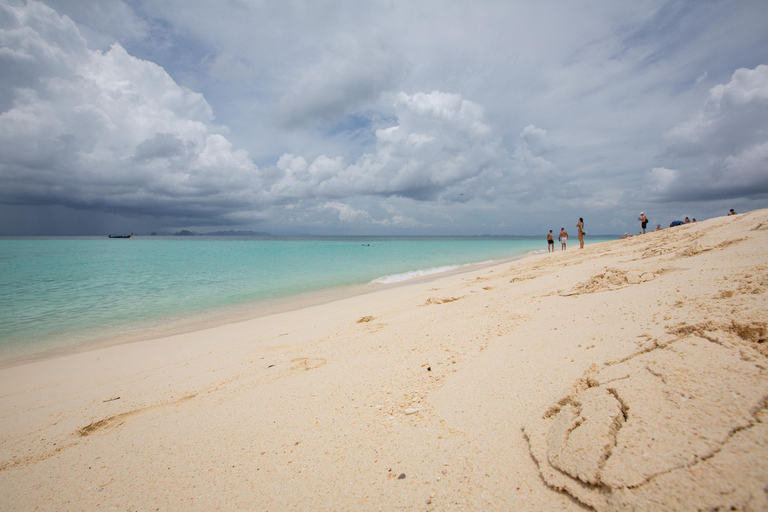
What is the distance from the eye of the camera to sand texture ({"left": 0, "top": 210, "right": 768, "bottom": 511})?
6.23 ft

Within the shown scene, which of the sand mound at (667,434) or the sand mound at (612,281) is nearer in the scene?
the sand mound at (667,434)

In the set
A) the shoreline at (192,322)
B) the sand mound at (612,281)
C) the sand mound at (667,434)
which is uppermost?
the sand mound at (612,281)

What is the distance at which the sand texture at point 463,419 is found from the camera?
1.90m

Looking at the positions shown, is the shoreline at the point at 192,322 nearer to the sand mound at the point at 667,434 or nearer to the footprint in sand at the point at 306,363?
the footprint in sand at the point at 306,363

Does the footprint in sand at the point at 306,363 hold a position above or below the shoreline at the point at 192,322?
above

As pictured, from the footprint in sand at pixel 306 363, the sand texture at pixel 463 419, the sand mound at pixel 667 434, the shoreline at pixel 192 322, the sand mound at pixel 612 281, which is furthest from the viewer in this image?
the shoreline at pixel 192 322

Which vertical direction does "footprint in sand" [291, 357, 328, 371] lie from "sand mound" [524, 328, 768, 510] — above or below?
below

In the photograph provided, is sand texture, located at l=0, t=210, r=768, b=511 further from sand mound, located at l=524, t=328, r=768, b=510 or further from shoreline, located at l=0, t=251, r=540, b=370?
shoreline, located at l=0, t=251, r=540, b=370

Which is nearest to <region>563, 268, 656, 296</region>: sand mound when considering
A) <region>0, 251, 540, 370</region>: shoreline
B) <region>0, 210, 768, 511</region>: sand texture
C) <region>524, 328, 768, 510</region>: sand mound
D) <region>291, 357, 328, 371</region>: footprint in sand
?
<region>0, 210, 768, 511</region>: sand texture

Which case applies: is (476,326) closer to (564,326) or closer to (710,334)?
(564,326)

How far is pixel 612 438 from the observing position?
2.07 meters

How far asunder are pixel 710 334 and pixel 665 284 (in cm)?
255

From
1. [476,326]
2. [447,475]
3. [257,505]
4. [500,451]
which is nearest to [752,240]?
[476,326]

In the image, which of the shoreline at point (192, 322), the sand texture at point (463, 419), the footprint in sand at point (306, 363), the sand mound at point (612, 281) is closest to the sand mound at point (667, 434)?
the sand texture at point (463, 419)
